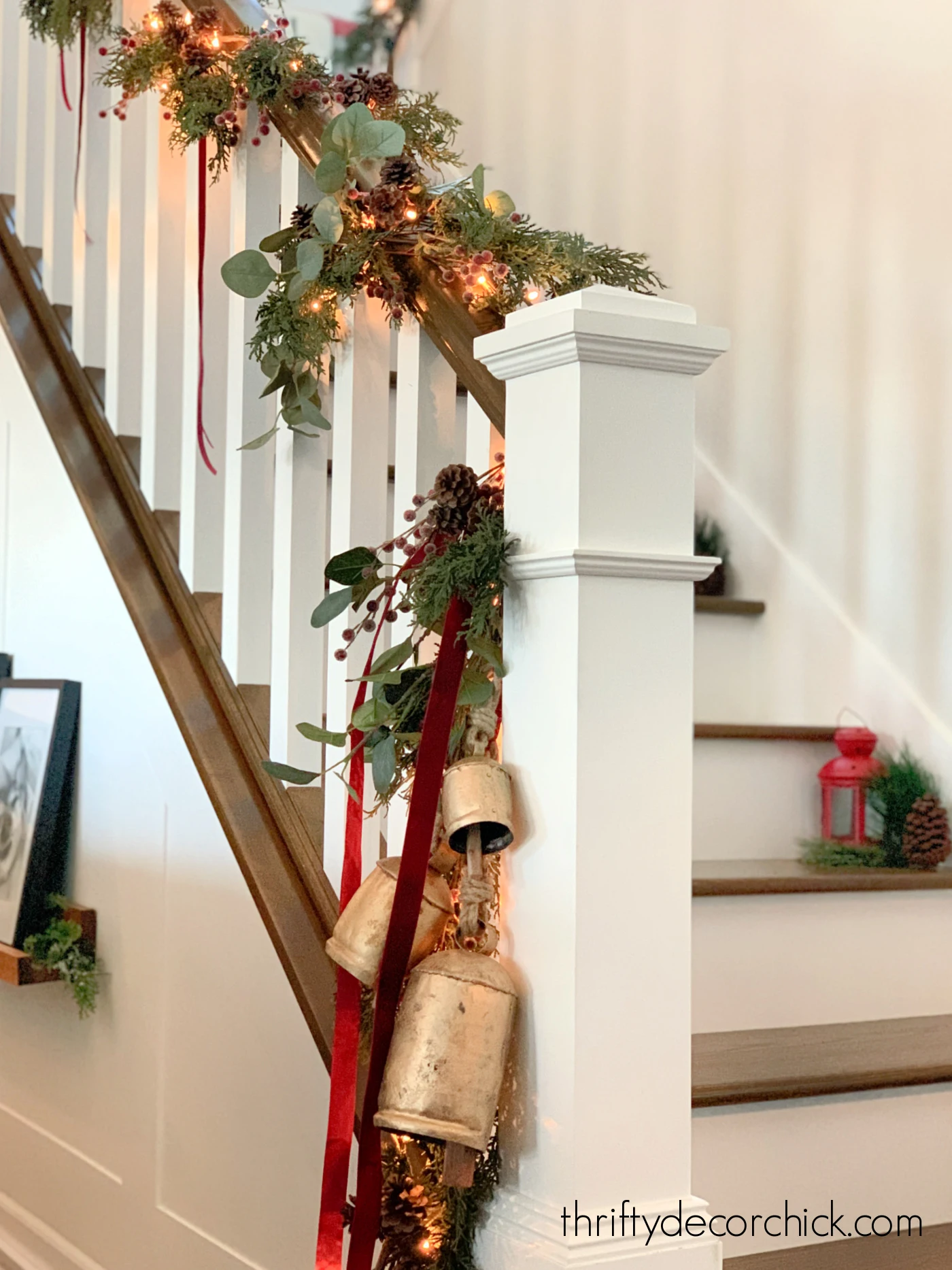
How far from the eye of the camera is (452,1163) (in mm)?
1049

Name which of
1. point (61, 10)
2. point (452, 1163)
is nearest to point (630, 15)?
point (61, 10)

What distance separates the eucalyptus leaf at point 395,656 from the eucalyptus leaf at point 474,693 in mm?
71

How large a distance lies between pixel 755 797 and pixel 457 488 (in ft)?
3.84

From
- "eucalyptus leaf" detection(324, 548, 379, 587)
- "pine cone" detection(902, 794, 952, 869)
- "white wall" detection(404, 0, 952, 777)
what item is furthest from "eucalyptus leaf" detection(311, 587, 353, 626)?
"white wall" detection(404, 0, 952, 777)

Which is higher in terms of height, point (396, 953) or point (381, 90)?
point (381, 90)

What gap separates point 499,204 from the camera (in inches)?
51.4

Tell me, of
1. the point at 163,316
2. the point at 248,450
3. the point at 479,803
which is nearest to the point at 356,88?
the point at 248,450

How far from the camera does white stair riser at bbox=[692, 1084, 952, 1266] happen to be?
1.38m

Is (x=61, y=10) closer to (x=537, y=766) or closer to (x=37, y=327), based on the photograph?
(x=37, y=327)

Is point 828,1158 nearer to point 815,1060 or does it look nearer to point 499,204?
point 815,1060

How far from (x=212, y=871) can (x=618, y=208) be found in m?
1.96

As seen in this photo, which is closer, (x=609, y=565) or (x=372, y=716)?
(x=609, y=565)

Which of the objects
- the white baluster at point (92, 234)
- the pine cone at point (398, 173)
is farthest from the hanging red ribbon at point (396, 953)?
the white baluster at point (92, 234)

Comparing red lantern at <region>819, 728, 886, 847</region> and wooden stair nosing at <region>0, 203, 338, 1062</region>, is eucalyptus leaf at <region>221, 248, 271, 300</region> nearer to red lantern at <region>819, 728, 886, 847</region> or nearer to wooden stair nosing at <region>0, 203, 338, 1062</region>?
wooden stair nosing at <region>0, 203, 338, 1062</region>
